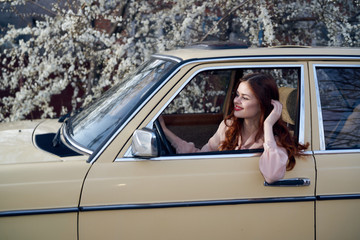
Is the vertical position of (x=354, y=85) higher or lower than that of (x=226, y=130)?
higher

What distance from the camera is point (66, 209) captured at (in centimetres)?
248

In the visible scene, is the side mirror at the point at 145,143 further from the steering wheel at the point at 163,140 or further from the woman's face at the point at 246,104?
the woman's face at the point at 246,104

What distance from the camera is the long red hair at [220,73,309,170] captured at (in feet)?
8.82

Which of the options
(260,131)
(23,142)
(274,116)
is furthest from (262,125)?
(23,142)

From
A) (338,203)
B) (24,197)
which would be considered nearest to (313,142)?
(338,203)

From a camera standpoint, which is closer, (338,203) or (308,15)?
(338,203)

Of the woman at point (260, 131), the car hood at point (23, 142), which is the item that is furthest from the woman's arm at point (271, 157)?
the car hood at point (23, 142)

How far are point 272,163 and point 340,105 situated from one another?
0.71 metres

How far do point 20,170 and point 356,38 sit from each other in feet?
18.4

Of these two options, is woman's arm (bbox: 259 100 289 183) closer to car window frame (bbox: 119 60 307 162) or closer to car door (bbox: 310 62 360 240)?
car window frame (bbox: 119 60 307 162)

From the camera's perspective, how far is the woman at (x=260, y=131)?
8.48ft

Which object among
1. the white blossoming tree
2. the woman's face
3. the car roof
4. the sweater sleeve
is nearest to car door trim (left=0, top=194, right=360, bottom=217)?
the sweater sleeve

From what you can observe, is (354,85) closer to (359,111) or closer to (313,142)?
(359,111)

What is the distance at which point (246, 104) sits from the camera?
294cm
